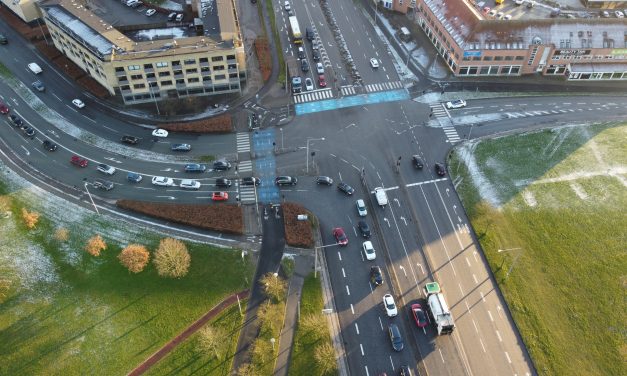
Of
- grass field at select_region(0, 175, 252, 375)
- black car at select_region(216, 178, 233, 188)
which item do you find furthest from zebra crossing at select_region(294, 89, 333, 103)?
grass field at select_region(0, 175, 252, 375)

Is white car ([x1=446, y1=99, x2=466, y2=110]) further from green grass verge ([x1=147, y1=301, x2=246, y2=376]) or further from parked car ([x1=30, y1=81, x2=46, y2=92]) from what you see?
parked car ([x1=30, y1=81, x2=46, y2=92])

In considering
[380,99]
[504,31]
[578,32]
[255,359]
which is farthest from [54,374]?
[578,32]

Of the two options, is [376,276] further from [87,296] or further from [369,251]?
[87,296]

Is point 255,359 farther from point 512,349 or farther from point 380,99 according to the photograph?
point 380,99

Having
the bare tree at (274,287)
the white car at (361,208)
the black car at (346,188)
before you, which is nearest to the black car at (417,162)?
the black car at (346,188)

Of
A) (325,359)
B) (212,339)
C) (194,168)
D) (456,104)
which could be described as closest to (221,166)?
(194,168)

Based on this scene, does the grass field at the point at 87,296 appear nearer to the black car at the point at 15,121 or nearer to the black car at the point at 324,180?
the black car at the point at 15,121
